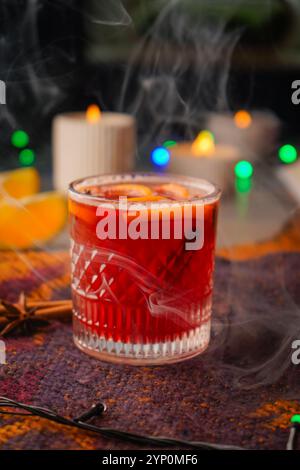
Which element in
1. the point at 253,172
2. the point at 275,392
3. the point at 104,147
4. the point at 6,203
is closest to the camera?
the point at 275,392

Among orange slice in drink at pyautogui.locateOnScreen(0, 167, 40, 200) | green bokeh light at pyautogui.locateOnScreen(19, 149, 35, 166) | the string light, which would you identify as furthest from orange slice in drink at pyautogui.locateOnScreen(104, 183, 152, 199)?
green bokeh light at pyautogui.locateOnScreen(19, 149, 35, 166)

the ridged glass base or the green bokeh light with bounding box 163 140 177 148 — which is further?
the green bokeh light with bounding box 163 140 177 148

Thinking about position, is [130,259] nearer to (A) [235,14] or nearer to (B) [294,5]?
(A) [235,14]

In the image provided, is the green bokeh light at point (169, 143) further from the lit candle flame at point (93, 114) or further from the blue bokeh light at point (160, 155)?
the lit candle flame at point (93, 114)

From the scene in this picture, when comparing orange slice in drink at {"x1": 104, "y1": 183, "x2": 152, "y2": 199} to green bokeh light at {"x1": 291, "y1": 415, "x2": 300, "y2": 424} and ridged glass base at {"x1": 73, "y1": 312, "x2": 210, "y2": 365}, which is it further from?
green bokeh light at {"x1": 291, "y1": 415, "x2": 300, "y2": 424}

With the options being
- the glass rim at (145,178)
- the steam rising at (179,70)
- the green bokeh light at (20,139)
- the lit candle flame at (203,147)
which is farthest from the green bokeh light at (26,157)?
the glass rim at (145,178)

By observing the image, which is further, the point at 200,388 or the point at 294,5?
the point at 294,5
